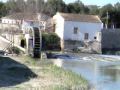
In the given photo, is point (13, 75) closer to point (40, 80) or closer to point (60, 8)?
point (40, 80)

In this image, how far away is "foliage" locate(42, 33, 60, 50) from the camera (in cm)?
5847

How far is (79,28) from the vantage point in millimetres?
61844

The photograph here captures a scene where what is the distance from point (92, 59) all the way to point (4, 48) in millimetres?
8549

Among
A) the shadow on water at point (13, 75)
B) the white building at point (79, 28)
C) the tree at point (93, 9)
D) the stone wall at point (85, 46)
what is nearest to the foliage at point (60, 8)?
the tree at point (93, 9)

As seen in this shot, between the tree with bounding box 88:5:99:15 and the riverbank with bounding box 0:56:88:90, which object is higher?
the tree with bounding box 88:5:99:15

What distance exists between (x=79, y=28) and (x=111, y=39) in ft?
21.1

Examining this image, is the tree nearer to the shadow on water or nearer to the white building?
the white building

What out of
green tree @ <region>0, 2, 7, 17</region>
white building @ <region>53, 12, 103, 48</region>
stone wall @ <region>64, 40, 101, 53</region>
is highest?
green tree @ <region>0, 2, 7, 17</region>

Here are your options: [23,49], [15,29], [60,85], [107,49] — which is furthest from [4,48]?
[60,85]

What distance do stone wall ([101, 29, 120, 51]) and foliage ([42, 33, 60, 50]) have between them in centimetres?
787

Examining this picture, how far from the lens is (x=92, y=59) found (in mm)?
49812

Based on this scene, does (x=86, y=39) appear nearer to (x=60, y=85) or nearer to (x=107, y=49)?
(x=107, y=49)

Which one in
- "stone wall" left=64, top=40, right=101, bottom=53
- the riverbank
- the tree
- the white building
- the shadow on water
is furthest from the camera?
the tree

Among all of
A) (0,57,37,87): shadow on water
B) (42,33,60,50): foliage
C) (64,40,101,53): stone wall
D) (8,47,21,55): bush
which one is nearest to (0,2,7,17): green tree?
(42,33,60,50): foliage
